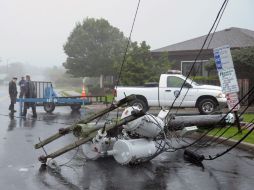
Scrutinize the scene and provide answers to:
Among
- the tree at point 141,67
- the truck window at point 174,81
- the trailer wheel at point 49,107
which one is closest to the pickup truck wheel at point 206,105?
the truck window at point 174,81

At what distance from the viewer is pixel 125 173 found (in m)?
8.25

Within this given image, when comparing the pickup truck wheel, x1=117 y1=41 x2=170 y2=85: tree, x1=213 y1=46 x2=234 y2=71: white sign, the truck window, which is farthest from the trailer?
x1=213 y1=46 x2=234 y2=71: white sign

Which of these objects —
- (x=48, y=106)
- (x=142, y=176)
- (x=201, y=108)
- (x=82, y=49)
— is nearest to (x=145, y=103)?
(x=201, y=108)

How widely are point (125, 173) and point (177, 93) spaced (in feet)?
38.4

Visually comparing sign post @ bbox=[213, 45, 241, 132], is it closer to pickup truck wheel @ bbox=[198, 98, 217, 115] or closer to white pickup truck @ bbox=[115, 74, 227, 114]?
white pickup truck @ bbox=[115, 74, 227, 114]

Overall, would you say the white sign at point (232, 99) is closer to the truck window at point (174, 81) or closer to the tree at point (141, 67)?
the truck window at point (174, 81)

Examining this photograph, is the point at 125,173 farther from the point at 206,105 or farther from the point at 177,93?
the point at 206,105

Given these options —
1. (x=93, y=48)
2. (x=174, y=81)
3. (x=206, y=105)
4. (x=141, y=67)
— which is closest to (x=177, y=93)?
(x=174, y=81)

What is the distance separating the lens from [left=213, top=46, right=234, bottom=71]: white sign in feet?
41.0

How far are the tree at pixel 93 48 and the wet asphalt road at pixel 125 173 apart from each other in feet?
123

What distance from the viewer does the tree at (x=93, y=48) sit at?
4806cm

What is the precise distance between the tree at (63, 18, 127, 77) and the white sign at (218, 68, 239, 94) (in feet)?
115

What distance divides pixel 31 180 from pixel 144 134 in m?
2.40

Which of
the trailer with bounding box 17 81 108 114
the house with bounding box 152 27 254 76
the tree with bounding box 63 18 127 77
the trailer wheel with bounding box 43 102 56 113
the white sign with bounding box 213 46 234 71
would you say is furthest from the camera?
the tree with bounding box 63 18 127 77
